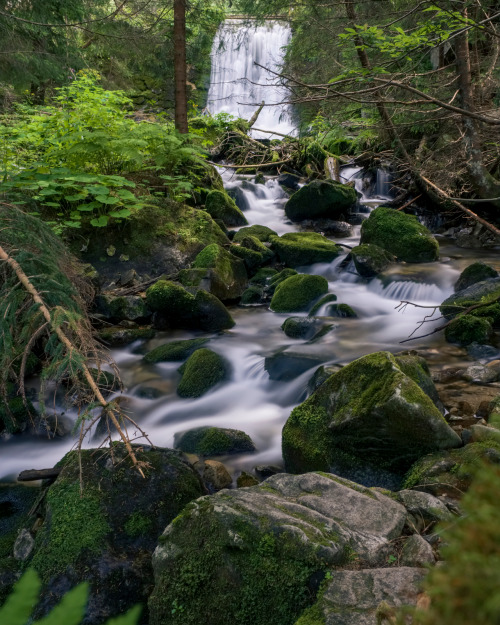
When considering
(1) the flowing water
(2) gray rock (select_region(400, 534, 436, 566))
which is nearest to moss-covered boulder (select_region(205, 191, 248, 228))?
(1) the flowing water

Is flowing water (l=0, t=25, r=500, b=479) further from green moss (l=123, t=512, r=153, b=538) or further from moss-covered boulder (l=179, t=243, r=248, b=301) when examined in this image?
green moss (l=123, t=512, r=153, b=538)

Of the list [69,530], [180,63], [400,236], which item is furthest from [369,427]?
[180,63]

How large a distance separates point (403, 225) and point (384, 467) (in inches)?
286

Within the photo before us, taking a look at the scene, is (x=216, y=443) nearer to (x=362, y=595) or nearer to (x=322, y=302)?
(x=362, y=595)

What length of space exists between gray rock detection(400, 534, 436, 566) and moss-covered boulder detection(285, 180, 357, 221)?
1053 centimetres

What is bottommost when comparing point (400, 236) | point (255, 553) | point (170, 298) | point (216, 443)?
point (216, 443)

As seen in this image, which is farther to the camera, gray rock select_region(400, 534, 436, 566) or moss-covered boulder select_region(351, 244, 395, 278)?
moss-covered boulder select_region(351, 244, 395, 278)

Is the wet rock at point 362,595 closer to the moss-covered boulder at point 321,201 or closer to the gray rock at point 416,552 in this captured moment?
the gray rock at point 416,552

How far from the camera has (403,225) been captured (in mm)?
9812

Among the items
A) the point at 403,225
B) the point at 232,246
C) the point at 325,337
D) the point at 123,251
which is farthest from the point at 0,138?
the point at 403,225

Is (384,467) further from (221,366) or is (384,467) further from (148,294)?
(148,294)

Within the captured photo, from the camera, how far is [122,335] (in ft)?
22.3

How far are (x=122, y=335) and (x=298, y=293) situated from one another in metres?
3.13

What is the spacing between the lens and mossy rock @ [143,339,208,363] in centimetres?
635
